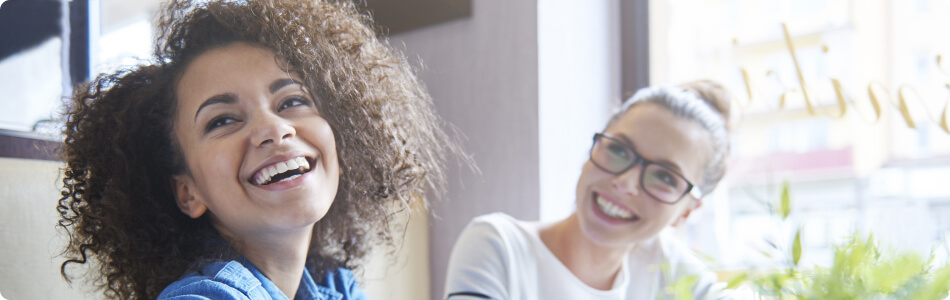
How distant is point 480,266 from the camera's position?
1271mm

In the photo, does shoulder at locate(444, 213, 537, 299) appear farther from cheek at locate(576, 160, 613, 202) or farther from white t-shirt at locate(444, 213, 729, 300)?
cheek at locate(576, 160, 613, 202)

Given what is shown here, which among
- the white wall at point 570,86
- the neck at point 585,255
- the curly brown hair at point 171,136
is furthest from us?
the white wall at point 570,86

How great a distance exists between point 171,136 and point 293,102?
151mm

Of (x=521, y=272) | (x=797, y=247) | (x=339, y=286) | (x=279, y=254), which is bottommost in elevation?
(x=521, y=272)

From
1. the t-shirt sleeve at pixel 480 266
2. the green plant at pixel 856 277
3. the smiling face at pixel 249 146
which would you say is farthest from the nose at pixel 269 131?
the t-shirt sleeve at pixel 480 266

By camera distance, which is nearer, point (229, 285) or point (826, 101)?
point (229, 285)

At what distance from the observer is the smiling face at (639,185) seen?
4.00 feet

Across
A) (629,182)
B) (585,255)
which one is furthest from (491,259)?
(629,182)

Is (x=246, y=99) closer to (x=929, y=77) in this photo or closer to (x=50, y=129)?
(x=50, y=129)

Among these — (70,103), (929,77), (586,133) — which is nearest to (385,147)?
(70,103)

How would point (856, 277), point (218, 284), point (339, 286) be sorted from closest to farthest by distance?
point (856, 277)
point (218, 284)
point (339, 286)

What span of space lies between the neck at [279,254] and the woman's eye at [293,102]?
15cm

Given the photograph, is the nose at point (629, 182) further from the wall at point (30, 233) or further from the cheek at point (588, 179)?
the wall at point (30, 233)

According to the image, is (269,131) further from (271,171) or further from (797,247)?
(797,247)
